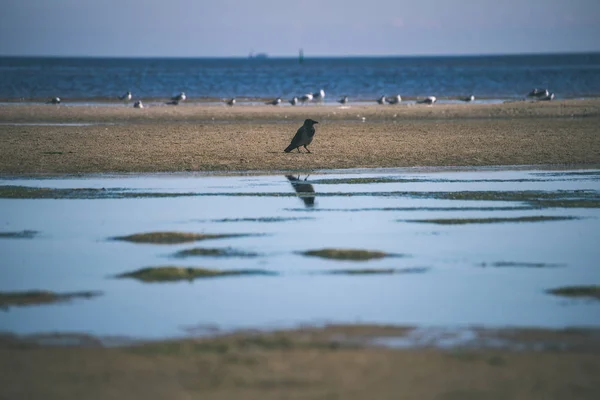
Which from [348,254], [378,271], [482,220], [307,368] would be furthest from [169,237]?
[307,368]

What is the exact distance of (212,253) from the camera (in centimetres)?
1359

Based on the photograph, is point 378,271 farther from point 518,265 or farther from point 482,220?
point 482,220

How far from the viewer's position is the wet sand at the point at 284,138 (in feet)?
82.6

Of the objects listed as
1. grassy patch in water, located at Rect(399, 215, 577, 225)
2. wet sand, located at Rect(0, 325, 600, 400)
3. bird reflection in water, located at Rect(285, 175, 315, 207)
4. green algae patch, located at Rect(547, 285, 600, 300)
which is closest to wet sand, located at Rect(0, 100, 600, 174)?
bird reflection in water, located at Rect(285, 175, 315, 207)

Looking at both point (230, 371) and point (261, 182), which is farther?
point (261, 182)

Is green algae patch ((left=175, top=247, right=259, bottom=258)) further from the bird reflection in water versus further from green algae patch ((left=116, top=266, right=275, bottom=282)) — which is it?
A: the bird reflection in water

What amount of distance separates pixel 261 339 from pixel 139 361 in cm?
122

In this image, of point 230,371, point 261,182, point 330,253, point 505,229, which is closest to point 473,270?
point 330,253

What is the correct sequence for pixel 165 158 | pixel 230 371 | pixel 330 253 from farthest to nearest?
1. pixel 165 158
2. pixel 330 253
3. pixel 230 371

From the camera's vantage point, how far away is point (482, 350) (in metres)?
8.70

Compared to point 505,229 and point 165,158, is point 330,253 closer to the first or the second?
point 505,229

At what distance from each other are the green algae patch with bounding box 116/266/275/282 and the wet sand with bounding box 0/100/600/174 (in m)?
11.7

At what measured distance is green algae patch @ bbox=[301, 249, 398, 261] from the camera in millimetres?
13172

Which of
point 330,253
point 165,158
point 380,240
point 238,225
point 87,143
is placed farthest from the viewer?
point 87,143
